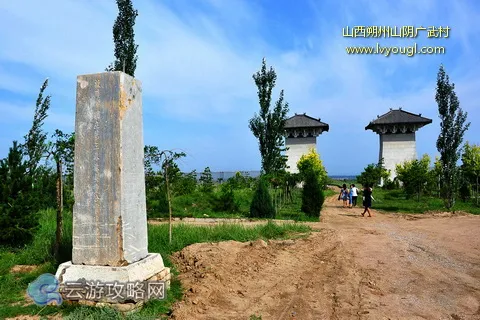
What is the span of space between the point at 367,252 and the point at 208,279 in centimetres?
400

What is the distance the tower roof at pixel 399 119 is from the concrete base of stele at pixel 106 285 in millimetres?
35949

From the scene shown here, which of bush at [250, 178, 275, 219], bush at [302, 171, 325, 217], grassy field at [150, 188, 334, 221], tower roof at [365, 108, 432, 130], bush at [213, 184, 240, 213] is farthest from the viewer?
tower roof at [365, 108, 432, 130]

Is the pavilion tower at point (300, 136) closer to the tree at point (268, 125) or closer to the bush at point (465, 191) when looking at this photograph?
the bush at point (465, 191)

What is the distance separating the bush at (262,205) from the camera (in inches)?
570

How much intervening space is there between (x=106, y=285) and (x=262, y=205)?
34.1ft

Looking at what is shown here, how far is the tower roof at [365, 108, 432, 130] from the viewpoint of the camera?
36.2 m

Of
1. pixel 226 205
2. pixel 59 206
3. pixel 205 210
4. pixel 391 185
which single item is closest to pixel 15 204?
pixel 59 206

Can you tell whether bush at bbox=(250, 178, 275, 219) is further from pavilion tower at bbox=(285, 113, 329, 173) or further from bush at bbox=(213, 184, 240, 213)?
pavilion tower at bbox=(285, 113, 329, 173)

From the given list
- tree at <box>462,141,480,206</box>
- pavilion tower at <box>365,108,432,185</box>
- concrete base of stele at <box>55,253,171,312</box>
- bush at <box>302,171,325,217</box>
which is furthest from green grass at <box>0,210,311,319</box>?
pavilion tower at <box>365,108,432,185</box>

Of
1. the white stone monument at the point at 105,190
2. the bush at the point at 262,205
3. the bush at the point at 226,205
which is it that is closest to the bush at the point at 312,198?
the bush at the point at 262,205

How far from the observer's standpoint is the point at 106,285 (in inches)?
173

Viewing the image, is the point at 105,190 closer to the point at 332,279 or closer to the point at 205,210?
the point at 332,279

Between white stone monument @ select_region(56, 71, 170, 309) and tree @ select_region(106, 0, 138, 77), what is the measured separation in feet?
33.5

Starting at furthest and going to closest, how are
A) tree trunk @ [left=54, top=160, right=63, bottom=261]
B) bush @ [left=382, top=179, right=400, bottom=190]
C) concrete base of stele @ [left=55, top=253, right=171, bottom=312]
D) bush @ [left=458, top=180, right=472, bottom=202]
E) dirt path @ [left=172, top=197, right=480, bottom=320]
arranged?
bush @ [left=382, top=179, right=400, bottom=190] < bush @ [left=458, top=180, right=472, bottom=202] < tree trunk @ [left=54, top=160, right=63, bottom=261] < dirt path @ [left=172, top=197, right=480, bottom=320] < concrete base of stele @ [left=55, top=253, right=171, bottom=312]
